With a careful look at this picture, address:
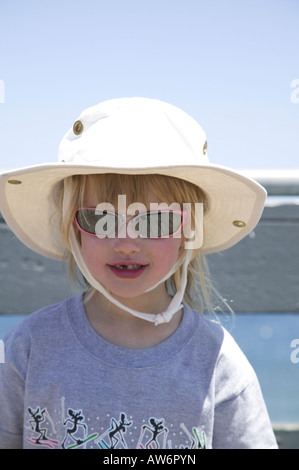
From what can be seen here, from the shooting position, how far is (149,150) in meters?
1.80

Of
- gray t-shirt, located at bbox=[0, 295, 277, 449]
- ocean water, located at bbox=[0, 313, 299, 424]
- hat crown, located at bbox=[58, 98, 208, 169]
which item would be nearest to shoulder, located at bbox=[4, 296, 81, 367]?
gray t-shirt, located at bbox=[0, 295, 277, 449]

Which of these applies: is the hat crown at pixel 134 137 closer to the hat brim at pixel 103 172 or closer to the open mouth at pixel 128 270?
the hat brim at pixel 103 172

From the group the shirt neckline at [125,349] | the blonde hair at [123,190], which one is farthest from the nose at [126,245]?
the shirt neckline at [125,349]

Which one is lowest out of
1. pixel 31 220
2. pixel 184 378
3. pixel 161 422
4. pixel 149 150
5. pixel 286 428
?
pixel 286 428

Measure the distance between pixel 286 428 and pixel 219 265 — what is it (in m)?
0.83

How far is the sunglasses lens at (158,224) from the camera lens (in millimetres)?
1849

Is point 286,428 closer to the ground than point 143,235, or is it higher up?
closer to the ground

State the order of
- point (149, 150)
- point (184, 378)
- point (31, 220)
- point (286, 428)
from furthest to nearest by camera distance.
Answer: point (286, 428)
point (31, 220)
point (184, 378)
point (149, 150)

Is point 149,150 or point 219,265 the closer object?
point 149,150

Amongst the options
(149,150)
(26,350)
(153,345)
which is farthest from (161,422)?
(149,150)

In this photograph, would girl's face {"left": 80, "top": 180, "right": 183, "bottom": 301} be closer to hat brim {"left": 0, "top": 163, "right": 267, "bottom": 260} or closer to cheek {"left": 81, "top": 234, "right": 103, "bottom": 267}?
cheek {"left": 81, "top": 234, "right": 103, "bottom": 267}

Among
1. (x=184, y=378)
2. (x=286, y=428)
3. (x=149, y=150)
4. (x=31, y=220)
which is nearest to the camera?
(x=149, y=150)

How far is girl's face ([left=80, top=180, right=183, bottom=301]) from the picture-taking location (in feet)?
6.11

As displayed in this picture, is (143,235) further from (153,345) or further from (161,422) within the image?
(161,422)
